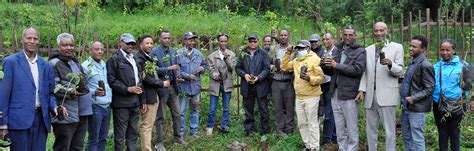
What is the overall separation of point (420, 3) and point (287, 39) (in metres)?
8.21

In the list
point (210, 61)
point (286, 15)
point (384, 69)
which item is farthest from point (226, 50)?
point (286, 15)

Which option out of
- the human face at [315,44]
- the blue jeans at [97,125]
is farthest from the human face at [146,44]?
the human face at [315,44]

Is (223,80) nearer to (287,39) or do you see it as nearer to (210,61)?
(210,61)

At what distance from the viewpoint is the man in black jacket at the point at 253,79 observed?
8.11 meters

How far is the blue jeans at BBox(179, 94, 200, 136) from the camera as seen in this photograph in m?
8.04

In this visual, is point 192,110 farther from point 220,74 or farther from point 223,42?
point 223,42

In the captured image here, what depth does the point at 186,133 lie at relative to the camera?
8.38 meters

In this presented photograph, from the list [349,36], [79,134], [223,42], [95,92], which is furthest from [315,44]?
[79,134]

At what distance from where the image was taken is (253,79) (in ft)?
26.5

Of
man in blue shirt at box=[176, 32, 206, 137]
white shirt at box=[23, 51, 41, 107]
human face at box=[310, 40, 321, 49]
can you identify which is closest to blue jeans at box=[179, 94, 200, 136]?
man in blue shirt at box=[176, 32, 206, 137]

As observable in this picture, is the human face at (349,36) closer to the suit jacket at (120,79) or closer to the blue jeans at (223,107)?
the blue jeans at (223,107)

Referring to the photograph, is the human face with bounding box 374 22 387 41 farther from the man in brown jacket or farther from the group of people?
the man in brown jacket

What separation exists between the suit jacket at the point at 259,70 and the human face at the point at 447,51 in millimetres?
2558

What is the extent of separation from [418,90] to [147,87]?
3.45 meters
